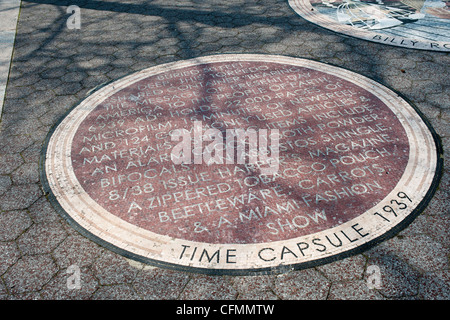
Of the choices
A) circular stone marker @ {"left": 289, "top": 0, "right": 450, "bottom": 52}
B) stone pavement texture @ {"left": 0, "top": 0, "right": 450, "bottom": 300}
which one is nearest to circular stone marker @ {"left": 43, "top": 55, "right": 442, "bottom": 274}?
stone pavement texture @ {"left": 0, "top": 0, "right": 450, "bottom": 300}

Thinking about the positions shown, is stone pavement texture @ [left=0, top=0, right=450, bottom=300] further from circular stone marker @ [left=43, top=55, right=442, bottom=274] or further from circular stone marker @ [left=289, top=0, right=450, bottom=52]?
circular stone marker @ [left=289, top=0, right=450, bottom=52]

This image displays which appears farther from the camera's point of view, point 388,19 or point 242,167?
point 388,19

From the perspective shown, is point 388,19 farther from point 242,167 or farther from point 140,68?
point 242,167

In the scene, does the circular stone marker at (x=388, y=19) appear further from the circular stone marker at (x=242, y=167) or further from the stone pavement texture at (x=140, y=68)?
the circular stone marker at (x=242, y=167)

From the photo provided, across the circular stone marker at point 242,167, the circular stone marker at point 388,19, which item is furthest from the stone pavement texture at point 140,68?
the circular stone marker at point 388,19

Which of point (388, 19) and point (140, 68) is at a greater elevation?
point (388, 19)

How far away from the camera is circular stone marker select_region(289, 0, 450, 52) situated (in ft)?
17.9

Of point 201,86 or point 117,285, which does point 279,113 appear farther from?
point 117,285

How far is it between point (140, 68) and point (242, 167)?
2.52 meters

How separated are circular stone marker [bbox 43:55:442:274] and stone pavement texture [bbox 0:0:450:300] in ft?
0.43

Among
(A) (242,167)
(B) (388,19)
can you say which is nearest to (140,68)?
(A) (242,167)

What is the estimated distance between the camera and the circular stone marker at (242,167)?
9.22 feet

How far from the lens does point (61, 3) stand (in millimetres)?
7738

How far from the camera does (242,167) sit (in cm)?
345
